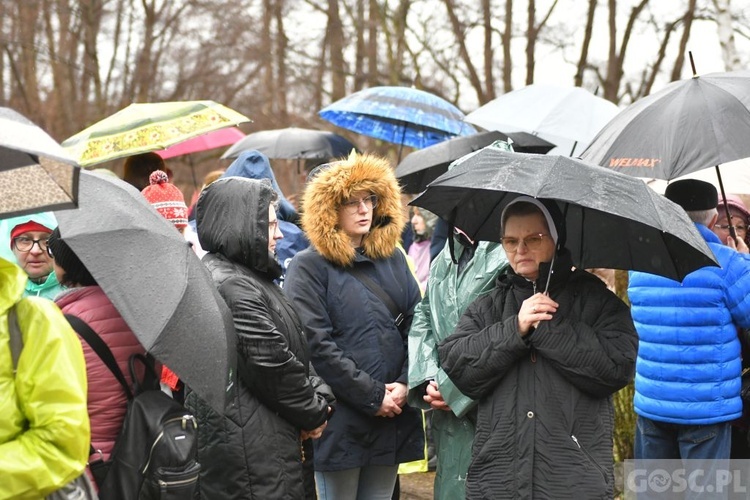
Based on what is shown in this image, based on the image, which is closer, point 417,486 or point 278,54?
point 417,486

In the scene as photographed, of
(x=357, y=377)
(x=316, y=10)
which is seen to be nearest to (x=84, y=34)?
(x=316, y=10)

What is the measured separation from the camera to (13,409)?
2.62 m

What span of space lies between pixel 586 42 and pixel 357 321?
11.0 meters

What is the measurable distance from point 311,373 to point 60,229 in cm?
169

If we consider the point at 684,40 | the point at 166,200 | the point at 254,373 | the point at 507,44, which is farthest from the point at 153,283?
the point at 684,40

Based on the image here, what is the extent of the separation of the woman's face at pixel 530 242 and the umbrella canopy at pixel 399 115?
4314 mm

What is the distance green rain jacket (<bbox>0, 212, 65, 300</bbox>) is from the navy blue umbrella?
342 centimetres

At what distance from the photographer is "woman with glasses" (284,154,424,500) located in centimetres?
467

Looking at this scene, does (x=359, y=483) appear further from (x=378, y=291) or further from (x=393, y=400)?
(x=378, y=291)

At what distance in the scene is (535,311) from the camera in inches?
140

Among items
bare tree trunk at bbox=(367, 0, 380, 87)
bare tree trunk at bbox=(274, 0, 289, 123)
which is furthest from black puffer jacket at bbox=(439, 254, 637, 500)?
bare tree trunk at bbox=(274, 0, 289, 123)

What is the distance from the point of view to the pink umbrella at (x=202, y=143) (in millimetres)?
9016

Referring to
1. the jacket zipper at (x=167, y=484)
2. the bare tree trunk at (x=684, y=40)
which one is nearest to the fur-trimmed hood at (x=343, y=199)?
the jacket zipper at (x=167, y=484)

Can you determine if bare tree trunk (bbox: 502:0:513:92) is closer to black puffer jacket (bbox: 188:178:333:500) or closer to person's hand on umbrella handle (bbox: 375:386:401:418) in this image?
person's hand on umbrella handle (bbox: 375:386:401:418)
